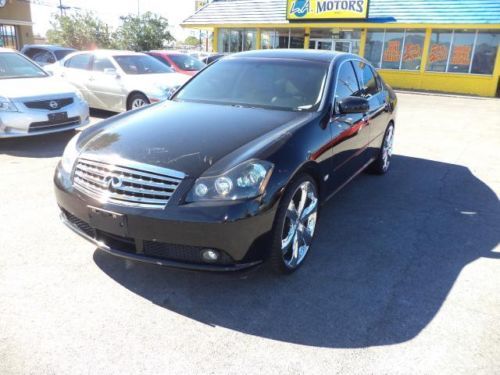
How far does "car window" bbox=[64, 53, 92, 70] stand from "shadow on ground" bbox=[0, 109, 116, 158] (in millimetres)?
2406

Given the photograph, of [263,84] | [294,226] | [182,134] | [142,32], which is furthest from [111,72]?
[142,32]

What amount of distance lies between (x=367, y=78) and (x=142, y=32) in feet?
99.3

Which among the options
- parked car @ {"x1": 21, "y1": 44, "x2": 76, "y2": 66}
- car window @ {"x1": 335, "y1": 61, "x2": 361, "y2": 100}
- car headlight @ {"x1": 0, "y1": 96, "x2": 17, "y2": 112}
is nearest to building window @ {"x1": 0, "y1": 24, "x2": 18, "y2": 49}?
parked car @ {"x1": 21, "y1": 44, "x2": 76, "y2": 66}

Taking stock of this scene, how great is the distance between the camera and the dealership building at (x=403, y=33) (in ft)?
60.1

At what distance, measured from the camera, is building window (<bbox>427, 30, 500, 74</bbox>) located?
18.4 metres

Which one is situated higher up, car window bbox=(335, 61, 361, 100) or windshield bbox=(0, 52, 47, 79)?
car window bbox=(335, 61, 361, 100)

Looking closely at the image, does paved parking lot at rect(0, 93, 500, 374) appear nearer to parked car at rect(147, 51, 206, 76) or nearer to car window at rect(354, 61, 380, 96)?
car window at rect(354, 61, 380, 96)

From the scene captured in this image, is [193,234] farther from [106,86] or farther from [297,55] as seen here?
[106,86]

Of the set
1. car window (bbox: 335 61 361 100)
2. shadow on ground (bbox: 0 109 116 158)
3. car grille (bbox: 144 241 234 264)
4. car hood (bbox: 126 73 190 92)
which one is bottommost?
shadow on ground (bbox: 0 109 116 158)

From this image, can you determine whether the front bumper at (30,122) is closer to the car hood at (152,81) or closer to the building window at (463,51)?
the car hood at (152,81)

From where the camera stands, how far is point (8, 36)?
24484 mm

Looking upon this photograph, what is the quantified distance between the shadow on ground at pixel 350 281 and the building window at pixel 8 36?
25.4 meters

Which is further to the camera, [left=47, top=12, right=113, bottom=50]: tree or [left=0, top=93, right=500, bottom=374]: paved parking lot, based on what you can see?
[left=47, top=12, right=113, bottom=50]: tree

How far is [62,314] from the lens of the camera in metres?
2.79
